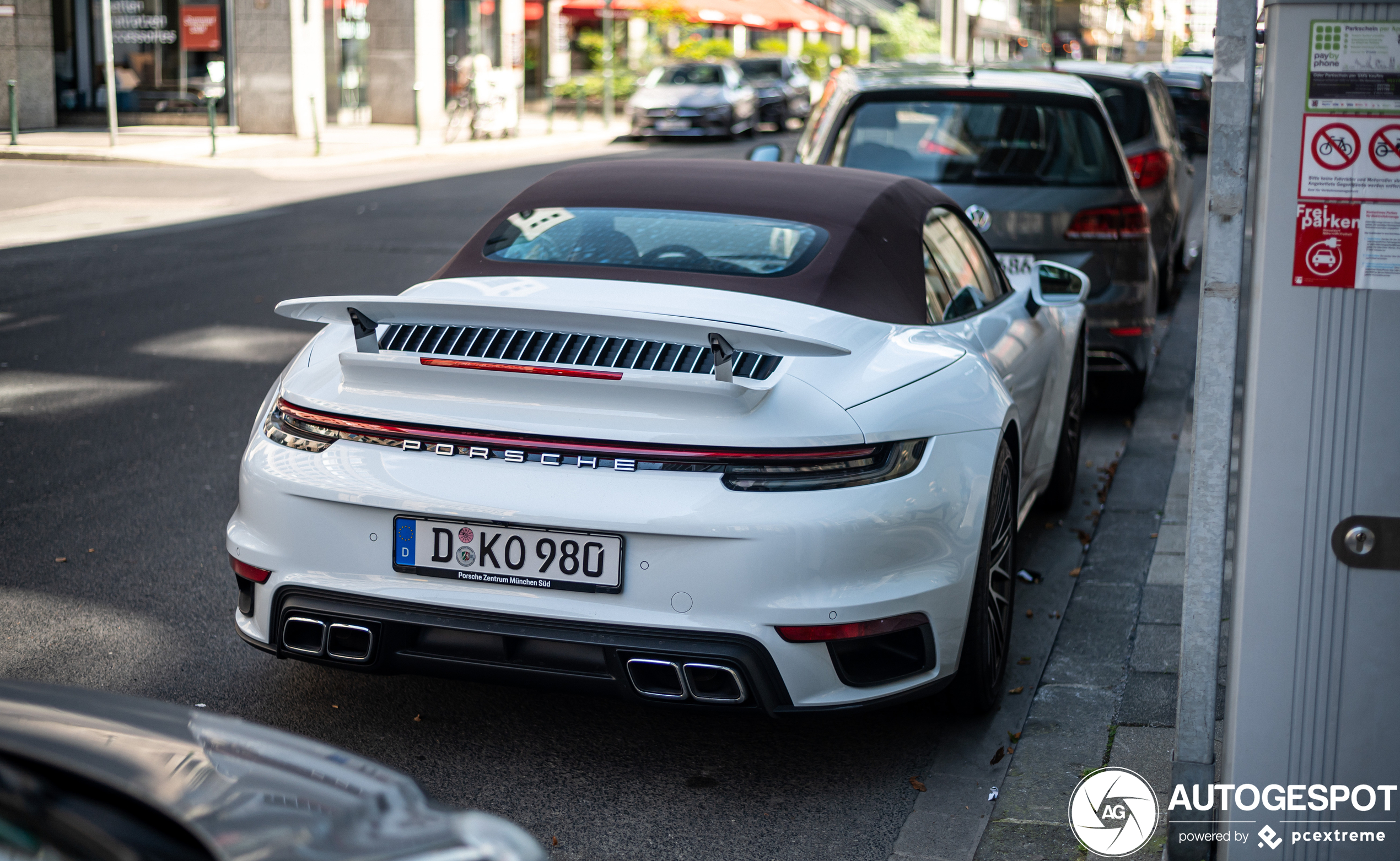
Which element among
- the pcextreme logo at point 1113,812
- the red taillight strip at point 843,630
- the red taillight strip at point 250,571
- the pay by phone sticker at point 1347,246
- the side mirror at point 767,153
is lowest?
the pcextreme logo at point 1113,812

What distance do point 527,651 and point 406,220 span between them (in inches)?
489

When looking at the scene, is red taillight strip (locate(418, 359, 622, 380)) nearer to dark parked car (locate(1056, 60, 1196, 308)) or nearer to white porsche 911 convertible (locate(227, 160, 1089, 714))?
white porsche 911 convertible (locate(227, 160, 1089, 714))

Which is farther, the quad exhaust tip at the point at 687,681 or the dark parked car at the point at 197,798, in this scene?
the quad exhaust tip at the point at 687,681

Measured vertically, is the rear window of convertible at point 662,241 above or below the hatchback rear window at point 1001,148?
below

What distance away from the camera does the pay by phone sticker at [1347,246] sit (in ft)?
8.09

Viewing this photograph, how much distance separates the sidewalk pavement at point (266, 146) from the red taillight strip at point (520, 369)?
18.7m

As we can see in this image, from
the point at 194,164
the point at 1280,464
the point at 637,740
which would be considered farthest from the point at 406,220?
the point at 1280,464

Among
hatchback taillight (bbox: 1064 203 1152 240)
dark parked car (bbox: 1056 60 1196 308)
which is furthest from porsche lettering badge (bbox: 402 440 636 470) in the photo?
dark parked car (bbox: 1056 60 1196 308)

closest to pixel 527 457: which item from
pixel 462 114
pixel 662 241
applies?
pixel 662 241

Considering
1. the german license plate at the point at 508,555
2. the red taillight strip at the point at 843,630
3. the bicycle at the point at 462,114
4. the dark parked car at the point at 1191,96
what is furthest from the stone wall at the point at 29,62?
the red taillight strip at the point at 843,630

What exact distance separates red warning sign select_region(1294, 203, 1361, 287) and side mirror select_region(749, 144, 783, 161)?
4.05 metres

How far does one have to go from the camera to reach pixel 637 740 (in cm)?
377

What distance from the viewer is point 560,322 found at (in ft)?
10.9

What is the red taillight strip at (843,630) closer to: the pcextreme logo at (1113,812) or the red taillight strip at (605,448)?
the red taillight strip at (605,448)
